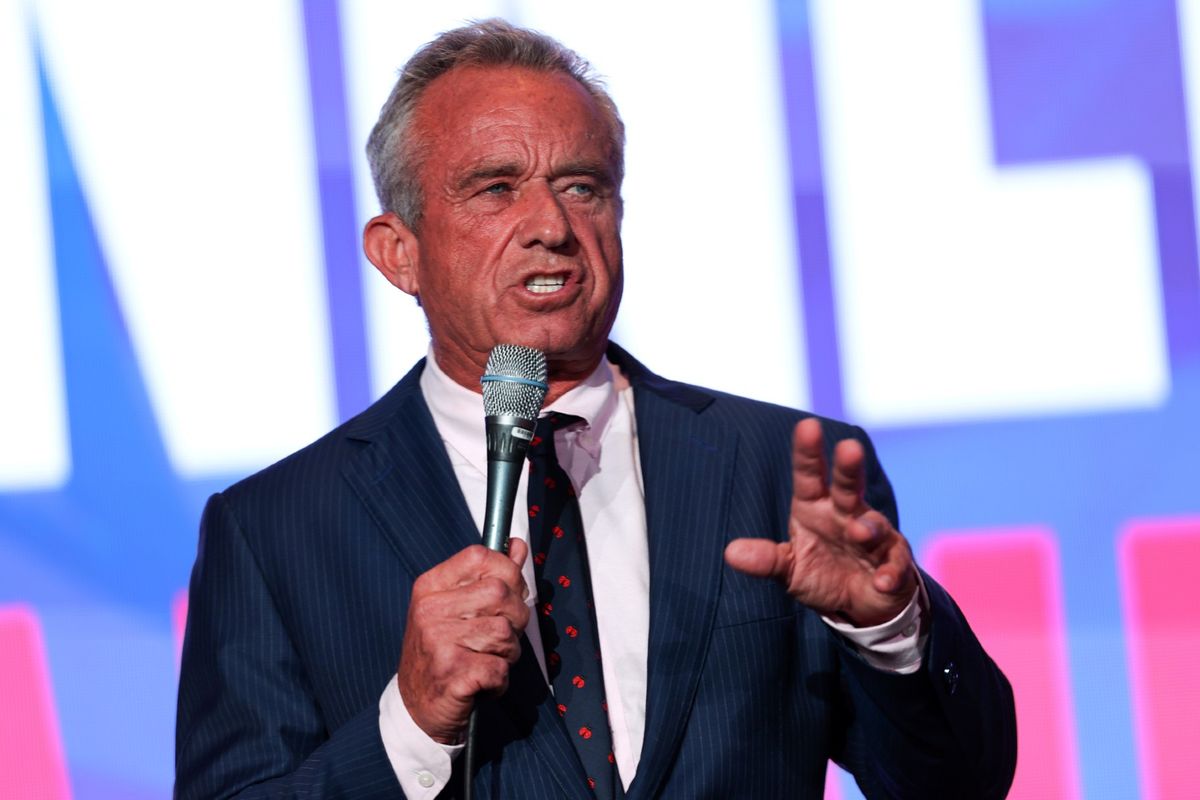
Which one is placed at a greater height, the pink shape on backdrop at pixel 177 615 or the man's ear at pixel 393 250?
the man's ear at pixel 393 250

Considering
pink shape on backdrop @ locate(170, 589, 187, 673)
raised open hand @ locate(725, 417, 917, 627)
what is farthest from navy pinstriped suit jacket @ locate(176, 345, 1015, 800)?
pink shape on backdrop @ locate(170, 589, 187, 673)

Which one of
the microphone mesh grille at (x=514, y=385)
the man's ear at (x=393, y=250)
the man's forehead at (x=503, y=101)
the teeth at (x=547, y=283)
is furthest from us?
the man's ear at (x=393, y=250)

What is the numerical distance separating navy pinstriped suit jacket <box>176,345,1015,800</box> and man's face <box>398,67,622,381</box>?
0.63 ft

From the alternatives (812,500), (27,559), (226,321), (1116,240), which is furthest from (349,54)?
(812,500)

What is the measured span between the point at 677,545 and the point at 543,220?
0.50 metres

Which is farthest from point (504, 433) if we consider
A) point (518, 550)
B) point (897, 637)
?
point (897, 637)

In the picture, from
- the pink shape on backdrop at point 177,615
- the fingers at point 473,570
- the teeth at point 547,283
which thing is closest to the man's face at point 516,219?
the teeth at point 547,283

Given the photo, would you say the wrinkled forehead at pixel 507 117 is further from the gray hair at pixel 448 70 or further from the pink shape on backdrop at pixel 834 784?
the pink shape on backdrop at pixel 834 784

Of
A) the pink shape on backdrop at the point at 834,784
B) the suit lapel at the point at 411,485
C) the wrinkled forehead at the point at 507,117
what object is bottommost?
the pink shape on backdrop at the point at 834,784

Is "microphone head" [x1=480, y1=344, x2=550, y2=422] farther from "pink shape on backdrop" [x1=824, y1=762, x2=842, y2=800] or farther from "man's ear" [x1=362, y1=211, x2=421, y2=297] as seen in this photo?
"pink shape on backdrop" [x1=824, y1=762, x2=842, y2=800]

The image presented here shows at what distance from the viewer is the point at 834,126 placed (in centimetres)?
331

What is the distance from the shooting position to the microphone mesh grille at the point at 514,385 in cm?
179

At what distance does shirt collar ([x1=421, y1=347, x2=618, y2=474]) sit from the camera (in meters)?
2.25

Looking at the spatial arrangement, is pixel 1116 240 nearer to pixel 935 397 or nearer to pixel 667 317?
pixel 935 397
